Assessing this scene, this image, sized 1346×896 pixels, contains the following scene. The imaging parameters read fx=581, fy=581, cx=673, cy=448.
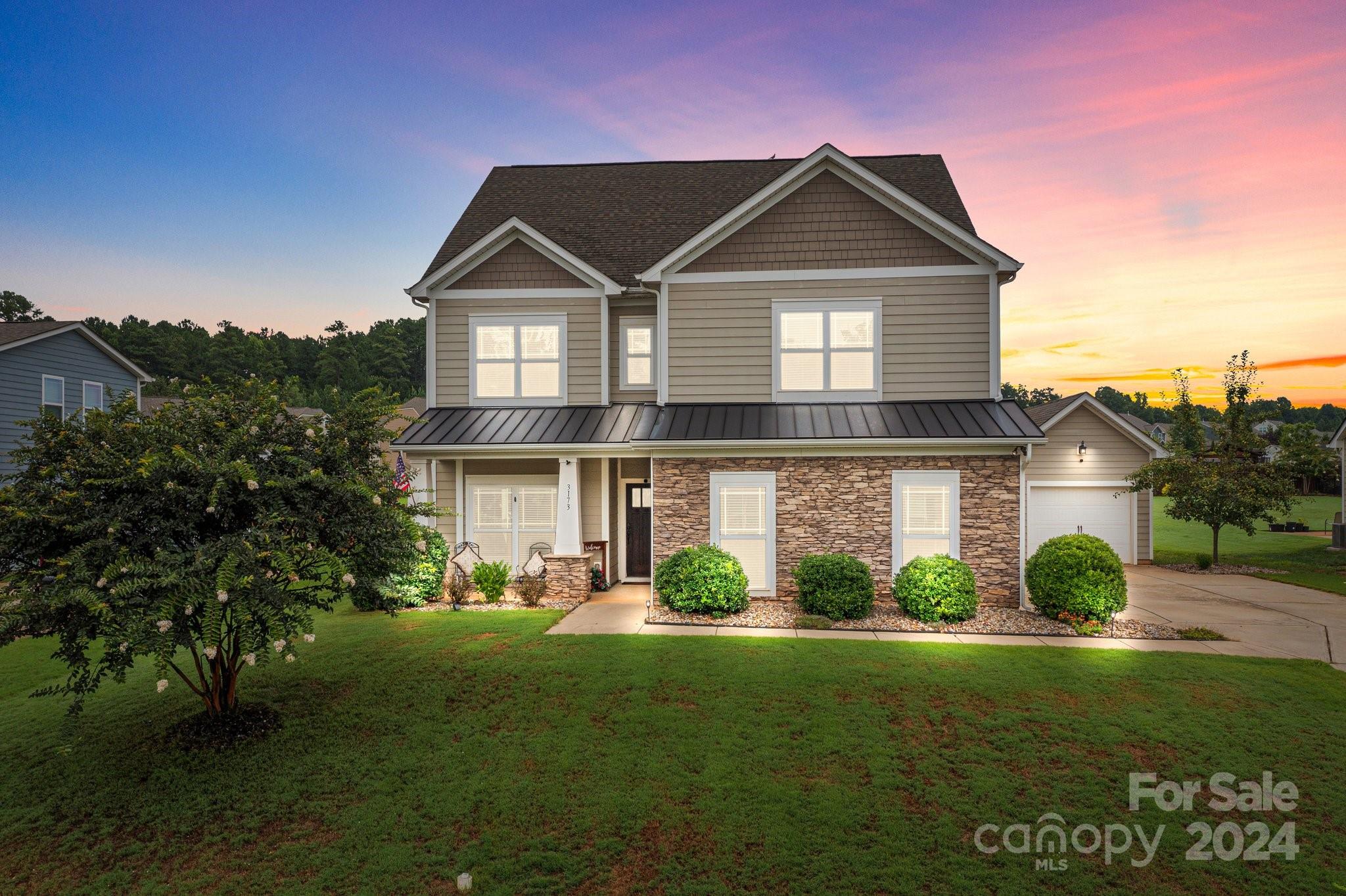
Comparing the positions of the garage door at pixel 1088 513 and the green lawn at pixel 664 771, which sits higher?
the garage door at pixel 1088 513

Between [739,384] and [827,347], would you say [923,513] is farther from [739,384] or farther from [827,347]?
[739,384]

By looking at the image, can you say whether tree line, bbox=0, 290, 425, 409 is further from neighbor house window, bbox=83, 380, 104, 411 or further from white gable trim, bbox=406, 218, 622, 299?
white gable trim, bbox=406, 218, 622, 299

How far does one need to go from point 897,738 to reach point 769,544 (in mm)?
5889

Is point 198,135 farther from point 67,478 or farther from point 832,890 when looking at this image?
point 832,890

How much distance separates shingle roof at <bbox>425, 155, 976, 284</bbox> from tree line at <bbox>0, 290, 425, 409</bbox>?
45.4 meters

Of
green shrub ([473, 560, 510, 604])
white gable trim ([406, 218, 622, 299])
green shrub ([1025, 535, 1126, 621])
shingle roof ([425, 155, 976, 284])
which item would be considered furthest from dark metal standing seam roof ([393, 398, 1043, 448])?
shingle roof ([425, 155, 976, 284])

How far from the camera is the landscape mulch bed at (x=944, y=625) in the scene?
10.1m

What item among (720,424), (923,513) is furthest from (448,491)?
(923,513)

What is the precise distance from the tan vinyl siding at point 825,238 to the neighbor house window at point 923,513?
4.82 m

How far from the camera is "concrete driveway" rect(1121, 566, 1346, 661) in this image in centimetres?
957

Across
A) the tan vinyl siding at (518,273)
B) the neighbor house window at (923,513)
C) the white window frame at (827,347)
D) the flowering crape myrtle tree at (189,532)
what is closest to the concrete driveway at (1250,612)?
the neighbor house window at (923,513)

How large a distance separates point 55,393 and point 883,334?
25837 mm

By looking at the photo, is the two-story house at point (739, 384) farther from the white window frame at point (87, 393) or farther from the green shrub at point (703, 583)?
the white window frame at point (87, 393)

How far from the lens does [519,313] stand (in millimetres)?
14602
